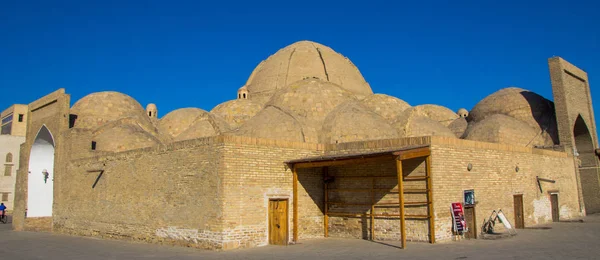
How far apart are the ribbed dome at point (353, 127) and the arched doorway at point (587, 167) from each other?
479 inches

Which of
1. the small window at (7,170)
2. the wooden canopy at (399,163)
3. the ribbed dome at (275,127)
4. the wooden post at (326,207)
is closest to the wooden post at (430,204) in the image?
the wooden canopy at (399,163)

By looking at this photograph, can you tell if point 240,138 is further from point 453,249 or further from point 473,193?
point 473,193

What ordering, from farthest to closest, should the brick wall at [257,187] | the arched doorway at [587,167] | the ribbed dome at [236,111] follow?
the arched doorway at [587,167], the ribbed dome at [236,111], the brick wall at [257,187]

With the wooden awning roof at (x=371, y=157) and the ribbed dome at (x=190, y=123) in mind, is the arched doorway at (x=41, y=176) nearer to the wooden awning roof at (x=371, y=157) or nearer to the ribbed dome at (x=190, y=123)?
the ribbed dome at (x=190, y=123)

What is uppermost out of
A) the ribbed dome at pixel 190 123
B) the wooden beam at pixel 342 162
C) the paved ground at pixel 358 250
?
the ribbed dome at pixel 190 123

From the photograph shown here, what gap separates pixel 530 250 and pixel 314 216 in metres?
5.89

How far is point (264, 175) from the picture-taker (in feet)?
41.1

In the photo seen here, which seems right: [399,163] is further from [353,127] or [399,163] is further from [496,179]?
[353,127]

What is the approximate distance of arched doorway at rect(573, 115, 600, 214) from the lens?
22.6m

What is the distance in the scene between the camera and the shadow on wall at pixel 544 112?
74.8 ft

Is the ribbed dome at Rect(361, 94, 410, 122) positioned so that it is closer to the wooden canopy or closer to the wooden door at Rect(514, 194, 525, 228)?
the wooden door at Rect(514, 194, 525, 228)

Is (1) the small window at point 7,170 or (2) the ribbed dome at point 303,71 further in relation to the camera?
(1) the small window at point 7,170

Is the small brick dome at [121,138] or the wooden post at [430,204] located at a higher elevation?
the small brick dome at [121,138]

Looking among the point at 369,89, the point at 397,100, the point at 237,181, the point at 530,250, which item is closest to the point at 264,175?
the point at 237,181
